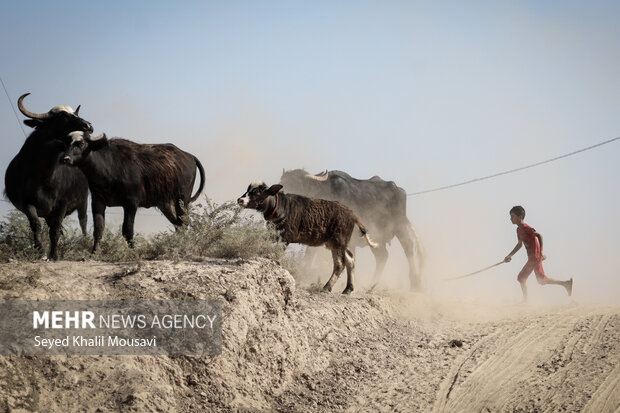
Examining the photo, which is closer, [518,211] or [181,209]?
[181,209]

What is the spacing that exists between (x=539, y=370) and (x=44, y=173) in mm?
7581

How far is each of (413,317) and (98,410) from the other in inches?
337

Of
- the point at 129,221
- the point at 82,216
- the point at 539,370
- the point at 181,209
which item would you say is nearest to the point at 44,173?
the point at 129,221

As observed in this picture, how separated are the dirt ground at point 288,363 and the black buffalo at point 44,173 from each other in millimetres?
1976

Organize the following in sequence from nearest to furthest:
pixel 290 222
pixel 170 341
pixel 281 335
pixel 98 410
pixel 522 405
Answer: pixel 98 410
pixel 170 341
pixel 522 405
pixel 281 335
pixel 290 222

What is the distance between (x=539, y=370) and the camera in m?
8.70

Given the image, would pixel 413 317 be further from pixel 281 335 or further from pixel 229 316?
pixel 229 316

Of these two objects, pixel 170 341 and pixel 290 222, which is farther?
pixel 290 222

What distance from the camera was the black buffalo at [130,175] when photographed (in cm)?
965

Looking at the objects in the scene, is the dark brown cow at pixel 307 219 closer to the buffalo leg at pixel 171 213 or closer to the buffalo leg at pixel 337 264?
the buffalo leg at pixel 337 264

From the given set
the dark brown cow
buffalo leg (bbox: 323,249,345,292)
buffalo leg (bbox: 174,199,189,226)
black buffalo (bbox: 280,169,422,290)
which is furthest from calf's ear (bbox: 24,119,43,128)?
black buffalo (bbox: 280,169,422,290)

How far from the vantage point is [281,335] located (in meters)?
8.22

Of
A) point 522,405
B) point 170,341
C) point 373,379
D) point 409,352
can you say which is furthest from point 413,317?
point 170,341
